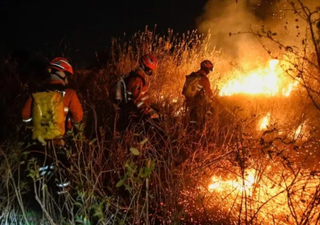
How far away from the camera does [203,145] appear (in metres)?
6.29

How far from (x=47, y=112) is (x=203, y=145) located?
299 cm

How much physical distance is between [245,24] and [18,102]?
10.5m

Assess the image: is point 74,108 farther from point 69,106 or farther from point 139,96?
point 139,96

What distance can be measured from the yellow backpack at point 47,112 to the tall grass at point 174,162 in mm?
377

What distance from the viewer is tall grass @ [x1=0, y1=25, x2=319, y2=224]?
12.0 feet

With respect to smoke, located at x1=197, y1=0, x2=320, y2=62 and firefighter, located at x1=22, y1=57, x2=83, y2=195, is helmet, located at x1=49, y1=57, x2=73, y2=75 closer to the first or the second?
firefighter, located at x1=22, y1=57, x2=83, y2=195

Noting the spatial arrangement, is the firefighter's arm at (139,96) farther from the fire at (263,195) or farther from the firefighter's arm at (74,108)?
the fire at (263,195)

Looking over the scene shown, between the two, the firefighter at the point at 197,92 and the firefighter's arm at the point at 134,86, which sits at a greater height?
the firefighter at the point at 197,92

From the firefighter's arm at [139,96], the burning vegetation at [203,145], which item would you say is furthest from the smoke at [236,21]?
the firefighter's arm at [139,96]

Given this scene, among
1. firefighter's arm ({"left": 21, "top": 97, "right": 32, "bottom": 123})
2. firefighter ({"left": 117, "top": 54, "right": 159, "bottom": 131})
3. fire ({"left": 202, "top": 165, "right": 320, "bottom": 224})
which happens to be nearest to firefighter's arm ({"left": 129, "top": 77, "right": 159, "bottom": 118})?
firefighter ({"left": 117, "top": 54, "right": 159, "bottom": 131})

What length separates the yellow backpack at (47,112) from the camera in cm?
419

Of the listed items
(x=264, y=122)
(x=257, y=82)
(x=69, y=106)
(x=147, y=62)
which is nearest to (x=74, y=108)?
(x=69, y=106)

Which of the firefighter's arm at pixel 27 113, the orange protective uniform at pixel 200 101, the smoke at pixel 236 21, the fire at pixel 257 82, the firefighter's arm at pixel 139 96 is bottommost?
the firefighter's arm at pixel 27 113

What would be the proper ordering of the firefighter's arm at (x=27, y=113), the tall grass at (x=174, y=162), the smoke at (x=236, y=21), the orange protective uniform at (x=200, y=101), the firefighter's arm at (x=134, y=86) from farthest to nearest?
the smoke at (x=236, y=21) < the orange protective uniform at (x=200, y=101) < the firefighter's arm at (x=134, y=86) < the firefighter's arm at (x=27, y=113) < the tall grass at (x=174, y=162)
